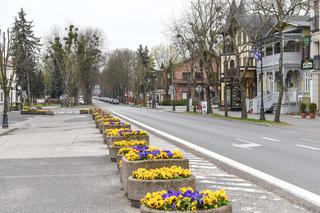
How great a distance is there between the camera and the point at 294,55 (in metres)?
53.4

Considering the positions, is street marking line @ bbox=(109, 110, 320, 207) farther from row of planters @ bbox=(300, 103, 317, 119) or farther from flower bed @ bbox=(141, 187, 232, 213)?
row of planters @ bbox=(300, 103, 317, 119)

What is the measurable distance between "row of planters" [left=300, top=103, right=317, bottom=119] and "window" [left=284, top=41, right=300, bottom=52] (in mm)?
9810

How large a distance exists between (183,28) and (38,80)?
71.7m

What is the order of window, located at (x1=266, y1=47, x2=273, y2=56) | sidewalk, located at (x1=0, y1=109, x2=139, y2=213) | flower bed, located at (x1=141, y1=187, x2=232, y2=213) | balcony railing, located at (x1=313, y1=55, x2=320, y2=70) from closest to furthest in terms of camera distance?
1. flower bed, located at (x1=141, y1=187, x2=232, y2=213)
2. sidewalk, located at (x1=0, y1=109, x2=139, y2=213)
3. balcony railing, located at (x1=313, y1=55, x2=320, y2=70)
4. window, located at (x1=266, y1=47, x2=273, y2=56)

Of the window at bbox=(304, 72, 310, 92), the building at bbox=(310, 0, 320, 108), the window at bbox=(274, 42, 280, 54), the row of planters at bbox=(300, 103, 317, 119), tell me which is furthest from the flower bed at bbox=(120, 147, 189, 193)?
the window at bbox=(274, 42, 280, 54)

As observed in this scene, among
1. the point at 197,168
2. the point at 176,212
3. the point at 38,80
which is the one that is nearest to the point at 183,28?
the point at 197,168

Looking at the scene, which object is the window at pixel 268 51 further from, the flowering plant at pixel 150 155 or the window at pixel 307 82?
the flowering plant at pixel 150 155

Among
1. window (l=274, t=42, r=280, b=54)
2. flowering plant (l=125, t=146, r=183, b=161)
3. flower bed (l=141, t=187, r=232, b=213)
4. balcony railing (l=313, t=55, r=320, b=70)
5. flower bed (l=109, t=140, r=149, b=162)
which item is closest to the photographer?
flower bed (l=141, t=187, r=232, b=213)

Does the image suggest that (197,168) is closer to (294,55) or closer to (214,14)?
(214,14)

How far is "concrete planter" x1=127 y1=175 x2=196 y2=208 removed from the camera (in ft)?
25.2

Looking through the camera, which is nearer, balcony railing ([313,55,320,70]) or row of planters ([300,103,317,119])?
row of planters ([300,103,317,119])

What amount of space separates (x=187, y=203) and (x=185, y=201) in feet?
0.17

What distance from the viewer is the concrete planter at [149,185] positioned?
7.67 metres

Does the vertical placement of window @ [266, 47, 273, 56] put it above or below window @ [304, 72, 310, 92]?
above
